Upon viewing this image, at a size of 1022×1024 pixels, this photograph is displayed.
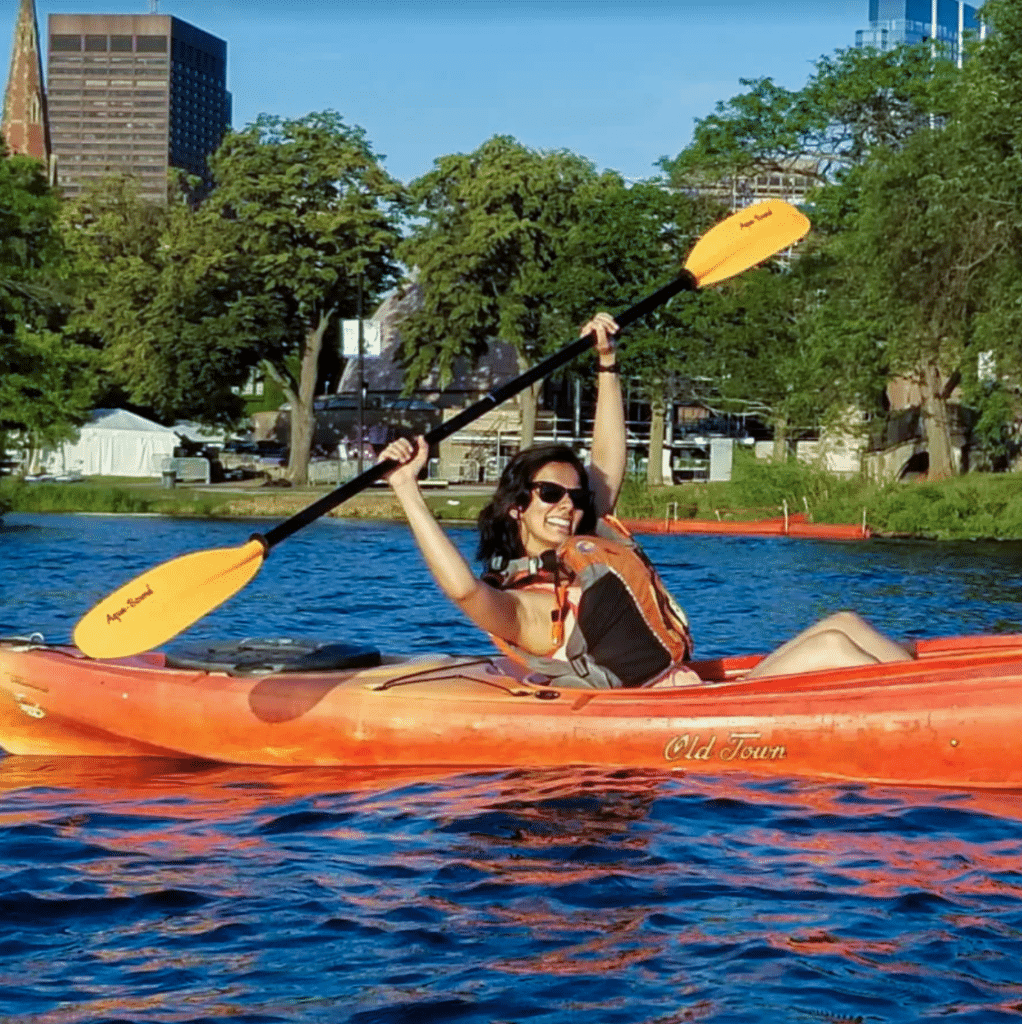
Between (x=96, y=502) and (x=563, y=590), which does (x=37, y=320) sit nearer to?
(x=96, y=502)

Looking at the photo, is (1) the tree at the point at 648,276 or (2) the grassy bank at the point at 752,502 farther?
(1) the tree at the point at 648,276

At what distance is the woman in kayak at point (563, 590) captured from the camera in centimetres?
652

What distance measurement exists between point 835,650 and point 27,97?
523ft

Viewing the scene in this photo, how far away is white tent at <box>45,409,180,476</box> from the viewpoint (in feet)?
158

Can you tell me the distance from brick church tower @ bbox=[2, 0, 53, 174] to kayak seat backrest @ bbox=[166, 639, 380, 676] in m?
145

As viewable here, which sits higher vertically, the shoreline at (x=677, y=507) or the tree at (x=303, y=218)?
the tree at (x=303, y=218)

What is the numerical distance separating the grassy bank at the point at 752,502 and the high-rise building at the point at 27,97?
11659 cm

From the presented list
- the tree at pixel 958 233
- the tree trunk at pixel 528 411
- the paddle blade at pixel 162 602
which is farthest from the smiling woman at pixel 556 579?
the tree trunk at pixel 528 411

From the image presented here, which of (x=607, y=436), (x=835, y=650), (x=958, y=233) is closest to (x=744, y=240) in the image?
(x=607, y=436)

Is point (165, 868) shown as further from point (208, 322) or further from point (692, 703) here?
point (208, 322)

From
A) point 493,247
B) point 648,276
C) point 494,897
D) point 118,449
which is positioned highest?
point 493,247

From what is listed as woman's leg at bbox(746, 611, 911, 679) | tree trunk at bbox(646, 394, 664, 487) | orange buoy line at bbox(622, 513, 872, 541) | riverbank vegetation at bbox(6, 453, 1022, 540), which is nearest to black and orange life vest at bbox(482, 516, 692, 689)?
woman's leg at bbox(746, 611, 911, 679)

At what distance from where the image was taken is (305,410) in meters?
45.2

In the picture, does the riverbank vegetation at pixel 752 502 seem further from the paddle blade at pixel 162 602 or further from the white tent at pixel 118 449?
the paddle blade at pixel 162 602
